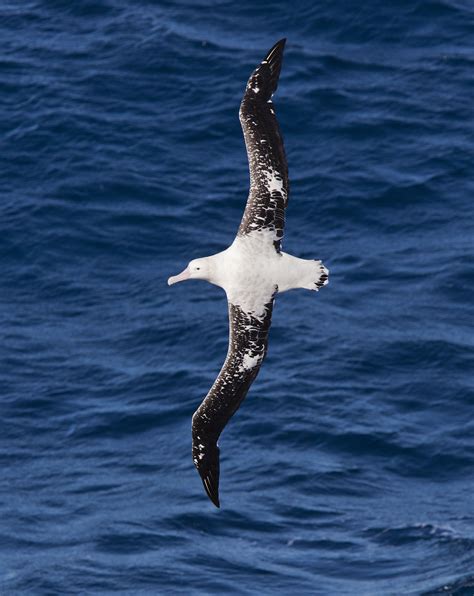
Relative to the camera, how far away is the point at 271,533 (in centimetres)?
3672

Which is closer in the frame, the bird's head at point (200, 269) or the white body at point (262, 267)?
the white body at point (262, 267)

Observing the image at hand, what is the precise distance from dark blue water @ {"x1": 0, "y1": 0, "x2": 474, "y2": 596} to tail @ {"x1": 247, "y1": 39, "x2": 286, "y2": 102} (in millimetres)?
13501

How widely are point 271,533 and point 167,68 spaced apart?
14240 millimetres

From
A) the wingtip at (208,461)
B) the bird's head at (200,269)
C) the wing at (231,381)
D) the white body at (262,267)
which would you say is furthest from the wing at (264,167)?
the wingtip at (208,461)

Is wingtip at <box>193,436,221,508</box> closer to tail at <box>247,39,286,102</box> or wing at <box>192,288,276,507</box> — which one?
wing at <box>192,288,276,507</box>

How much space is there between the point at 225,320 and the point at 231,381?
1357cm

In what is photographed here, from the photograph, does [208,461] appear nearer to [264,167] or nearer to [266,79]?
[264,167]

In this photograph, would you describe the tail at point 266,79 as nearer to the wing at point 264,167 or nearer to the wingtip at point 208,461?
the wing at point 264,167

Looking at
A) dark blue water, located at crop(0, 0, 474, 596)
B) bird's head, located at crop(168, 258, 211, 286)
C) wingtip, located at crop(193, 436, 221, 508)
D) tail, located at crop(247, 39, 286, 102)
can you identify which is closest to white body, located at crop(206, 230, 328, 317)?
bird's head, located at crop(168, 258, 211, 286)

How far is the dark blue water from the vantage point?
36875 millimetres

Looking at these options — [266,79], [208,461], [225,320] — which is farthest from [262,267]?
[225,320]

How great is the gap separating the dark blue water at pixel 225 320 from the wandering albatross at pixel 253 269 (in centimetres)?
1126

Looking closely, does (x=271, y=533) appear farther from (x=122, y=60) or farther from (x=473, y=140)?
(x=122, y=60)

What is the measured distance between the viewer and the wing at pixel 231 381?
2488 cm
